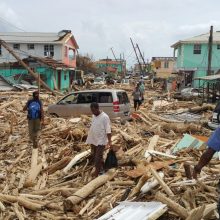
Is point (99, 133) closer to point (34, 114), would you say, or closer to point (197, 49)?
point (34, 114)

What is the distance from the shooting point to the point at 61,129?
46.9 ft

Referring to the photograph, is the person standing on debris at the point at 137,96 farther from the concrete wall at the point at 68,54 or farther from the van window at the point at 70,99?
the concrete wall at the point at 68,54

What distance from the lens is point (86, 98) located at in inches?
722

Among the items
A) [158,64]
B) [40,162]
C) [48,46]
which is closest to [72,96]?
[40,162]

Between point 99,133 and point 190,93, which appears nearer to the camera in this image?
point 99,133

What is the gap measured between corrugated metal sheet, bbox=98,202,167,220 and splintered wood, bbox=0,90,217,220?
200 mm

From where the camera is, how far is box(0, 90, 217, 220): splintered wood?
7121mm

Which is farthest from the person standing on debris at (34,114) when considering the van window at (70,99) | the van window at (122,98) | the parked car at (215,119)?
the parked car at (215,119)

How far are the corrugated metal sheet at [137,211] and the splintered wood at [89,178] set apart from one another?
200 mm

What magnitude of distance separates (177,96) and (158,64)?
44.3 m

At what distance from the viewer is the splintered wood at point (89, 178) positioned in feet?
23.4

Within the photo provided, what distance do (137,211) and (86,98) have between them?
40.2 ft

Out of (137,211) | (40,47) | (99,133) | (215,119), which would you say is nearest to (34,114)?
(99,133)

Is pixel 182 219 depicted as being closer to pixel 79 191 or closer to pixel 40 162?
pixel 79 191
